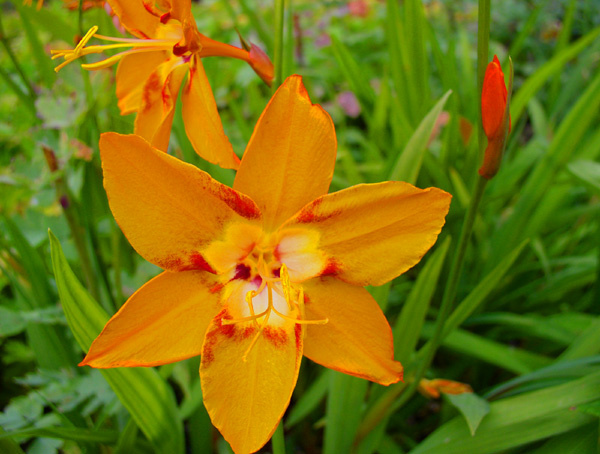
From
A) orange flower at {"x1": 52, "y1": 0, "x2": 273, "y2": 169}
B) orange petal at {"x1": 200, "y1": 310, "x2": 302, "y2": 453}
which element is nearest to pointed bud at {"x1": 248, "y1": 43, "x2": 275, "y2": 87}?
orange flower at {"x1": 52, "y1": 0, "x2": 273, "y2": 169}

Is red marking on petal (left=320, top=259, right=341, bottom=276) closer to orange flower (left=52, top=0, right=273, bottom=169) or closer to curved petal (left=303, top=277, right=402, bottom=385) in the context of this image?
curved petal (left=303, top=277, right=402, bottom=385)

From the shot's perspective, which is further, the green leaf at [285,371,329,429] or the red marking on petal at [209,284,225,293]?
the green leaf at [285,371,329,429]

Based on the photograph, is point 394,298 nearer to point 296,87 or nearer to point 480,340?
point 480,340

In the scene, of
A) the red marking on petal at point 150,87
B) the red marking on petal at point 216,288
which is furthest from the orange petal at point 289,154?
the red marking on petal at point 150,87

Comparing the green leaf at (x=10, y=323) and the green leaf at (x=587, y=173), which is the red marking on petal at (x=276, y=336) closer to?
the green leaf at (x=10, y=323)

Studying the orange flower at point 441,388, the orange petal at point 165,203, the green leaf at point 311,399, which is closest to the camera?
the orange petal at point 165,203

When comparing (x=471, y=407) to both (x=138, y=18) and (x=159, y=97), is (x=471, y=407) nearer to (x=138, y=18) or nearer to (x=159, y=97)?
(x=159, y=97)
